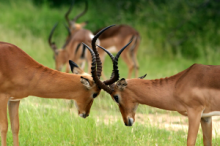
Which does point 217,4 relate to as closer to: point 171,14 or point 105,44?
point 171,14

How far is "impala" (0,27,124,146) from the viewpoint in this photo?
12.3 ft

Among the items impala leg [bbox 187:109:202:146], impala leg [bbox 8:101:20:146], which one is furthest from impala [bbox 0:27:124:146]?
impala leg [bbox 187:109:202:146]

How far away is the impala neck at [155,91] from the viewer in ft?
12.5

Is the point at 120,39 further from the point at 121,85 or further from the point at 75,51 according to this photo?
the point at 121,85

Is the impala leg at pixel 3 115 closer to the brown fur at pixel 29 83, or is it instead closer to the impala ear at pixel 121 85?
the brown fur at pixel 29 83

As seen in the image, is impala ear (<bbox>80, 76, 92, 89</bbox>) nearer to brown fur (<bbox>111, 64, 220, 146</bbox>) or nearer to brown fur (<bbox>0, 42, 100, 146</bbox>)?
brown fur (<bbox>0, 42, 100, 146</bbox>)

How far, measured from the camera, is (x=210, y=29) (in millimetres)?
11500

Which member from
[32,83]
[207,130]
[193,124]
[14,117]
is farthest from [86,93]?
[207,130]

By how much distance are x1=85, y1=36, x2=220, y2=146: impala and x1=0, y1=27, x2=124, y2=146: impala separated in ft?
0.58

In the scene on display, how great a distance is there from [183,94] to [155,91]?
0.31 meters

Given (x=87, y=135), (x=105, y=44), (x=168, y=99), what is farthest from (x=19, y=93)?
(x=105, y=44)

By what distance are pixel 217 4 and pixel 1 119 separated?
8.97 meters

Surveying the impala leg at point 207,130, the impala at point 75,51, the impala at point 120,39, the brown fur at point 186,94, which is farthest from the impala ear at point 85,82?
the impala at point 120,39

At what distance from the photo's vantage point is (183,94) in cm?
367
